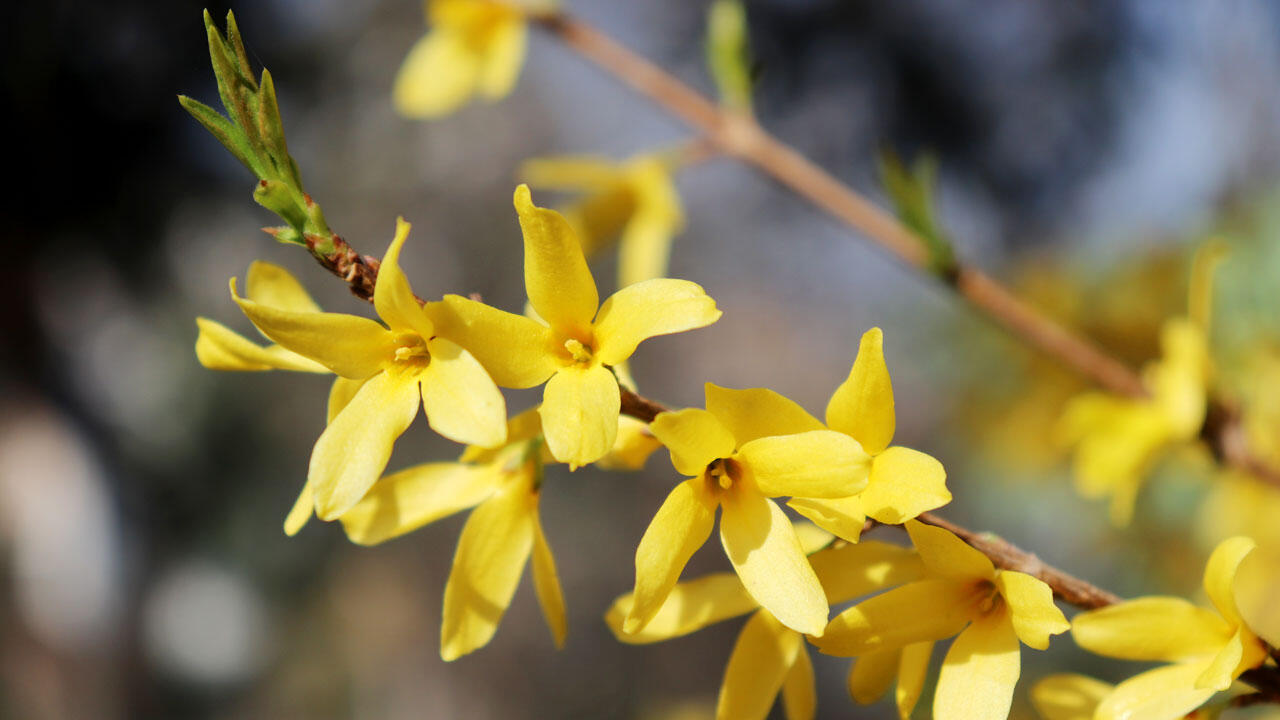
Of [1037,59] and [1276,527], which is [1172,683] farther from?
[1037,59]

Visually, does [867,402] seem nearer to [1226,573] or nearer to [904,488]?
[904,488]

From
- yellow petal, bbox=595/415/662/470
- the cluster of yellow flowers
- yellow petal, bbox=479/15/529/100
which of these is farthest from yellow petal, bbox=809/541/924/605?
yellow petal, bbox=479/15/529/100

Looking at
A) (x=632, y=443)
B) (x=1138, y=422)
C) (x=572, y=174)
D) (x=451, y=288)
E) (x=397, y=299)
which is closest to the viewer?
(x=397, y=299)

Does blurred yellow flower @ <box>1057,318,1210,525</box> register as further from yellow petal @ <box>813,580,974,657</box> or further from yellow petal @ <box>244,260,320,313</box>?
yellow petal @ <box>244,260,320,313</box>

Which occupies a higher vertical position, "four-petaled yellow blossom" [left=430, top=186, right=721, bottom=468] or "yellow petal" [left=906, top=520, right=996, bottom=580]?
"four-petaled yellow blossom" [left=430, top=186, right=721, bottom=468]

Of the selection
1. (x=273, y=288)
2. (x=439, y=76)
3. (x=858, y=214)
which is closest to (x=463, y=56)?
(x=439, y=76)

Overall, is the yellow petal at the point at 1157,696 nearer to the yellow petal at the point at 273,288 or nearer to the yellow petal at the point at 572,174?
the yellow petal at the point at 273,288
